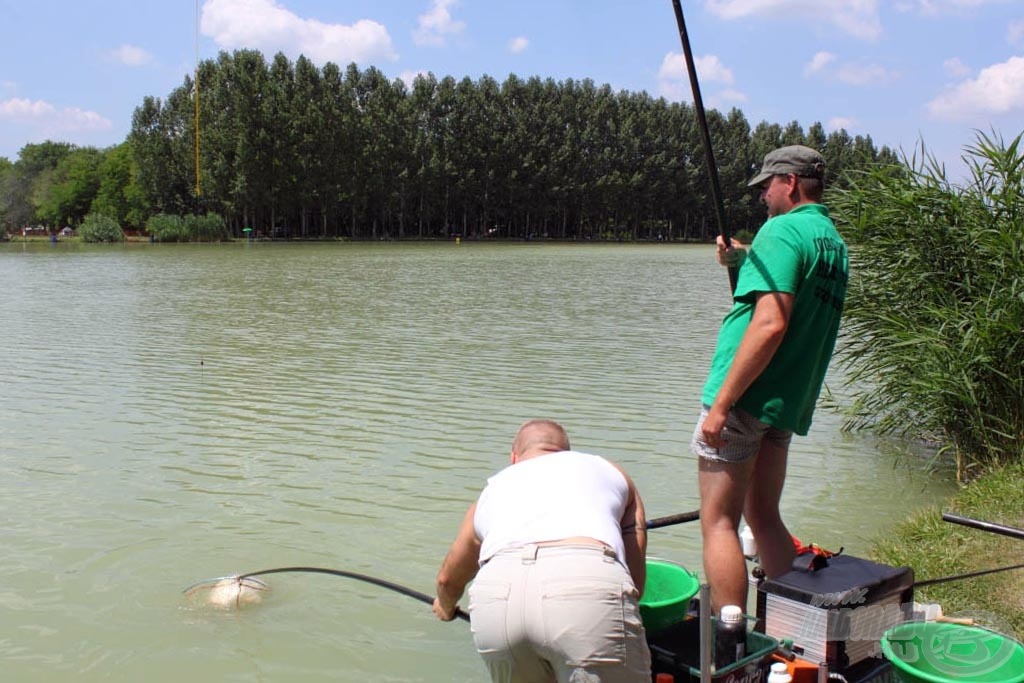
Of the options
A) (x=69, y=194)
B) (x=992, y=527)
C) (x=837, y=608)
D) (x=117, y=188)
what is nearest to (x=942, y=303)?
(x=992, y=527)

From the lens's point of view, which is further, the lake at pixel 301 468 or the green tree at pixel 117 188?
the green tree at pixel 117 188

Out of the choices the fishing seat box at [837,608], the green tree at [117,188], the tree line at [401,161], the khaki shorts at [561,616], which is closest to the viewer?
the khaki shorts at [561,616]

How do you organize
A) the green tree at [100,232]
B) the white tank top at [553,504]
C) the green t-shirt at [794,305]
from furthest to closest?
the green tree at [100,232] < the green t-shirt at [794,305] < the white tank top at [553,504]

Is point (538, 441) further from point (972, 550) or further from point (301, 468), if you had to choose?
point (301, 468)

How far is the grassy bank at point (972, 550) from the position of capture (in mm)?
4340

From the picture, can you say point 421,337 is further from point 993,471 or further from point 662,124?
point 662,124

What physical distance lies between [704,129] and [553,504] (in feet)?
6.01

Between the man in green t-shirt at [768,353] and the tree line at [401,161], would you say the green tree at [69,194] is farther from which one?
the man in green t-shirt at [768,353]

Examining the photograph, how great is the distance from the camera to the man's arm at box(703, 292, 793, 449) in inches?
135

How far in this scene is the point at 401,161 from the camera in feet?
272

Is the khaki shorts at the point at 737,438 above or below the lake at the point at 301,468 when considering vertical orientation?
above

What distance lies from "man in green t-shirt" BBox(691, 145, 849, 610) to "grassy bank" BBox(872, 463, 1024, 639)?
3.39ft

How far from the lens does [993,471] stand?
672cm

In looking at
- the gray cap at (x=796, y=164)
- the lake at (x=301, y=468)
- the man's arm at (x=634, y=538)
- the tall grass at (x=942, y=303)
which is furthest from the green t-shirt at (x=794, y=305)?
the tall grass at (x=942, y=303)
